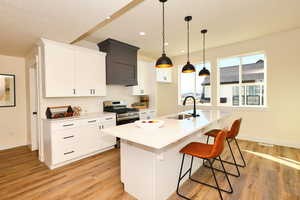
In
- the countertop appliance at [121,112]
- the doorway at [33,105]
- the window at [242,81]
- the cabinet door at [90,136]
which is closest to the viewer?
the cabinet door at [90,136]

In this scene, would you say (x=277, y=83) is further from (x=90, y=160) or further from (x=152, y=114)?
(x=90, y=160)

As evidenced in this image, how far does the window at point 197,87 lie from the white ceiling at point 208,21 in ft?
4.40

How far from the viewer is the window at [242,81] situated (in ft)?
13.0

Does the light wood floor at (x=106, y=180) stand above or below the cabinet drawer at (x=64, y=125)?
→ below

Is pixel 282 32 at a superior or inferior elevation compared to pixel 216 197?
superior

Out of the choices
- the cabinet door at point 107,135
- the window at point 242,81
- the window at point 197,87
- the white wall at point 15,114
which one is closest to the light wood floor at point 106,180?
the cabinet door at point 107,135

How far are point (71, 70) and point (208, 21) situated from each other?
9.95 feet

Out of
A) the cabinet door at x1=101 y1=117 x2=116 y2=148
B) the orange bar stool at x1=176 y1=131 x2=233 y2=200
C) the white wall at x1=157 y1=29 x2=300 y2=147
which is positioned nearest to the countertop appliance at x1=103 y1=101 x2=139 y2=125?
the cabinet door at x1=101 y1=117 x2=116 y2=148

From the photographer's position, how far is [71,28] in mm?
2523

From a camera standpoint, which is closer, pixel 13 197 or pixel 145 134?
pixel 145 134

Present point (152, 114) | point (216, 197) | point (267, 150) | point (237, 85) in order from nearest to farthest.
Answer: point (216, 197), point (267, 150), point (237, 85), point (152, 114)

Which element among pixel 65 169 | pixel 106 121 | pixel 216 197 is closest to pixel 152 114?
pixel 106 121

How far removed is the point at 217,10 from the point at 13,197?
425 centimetres

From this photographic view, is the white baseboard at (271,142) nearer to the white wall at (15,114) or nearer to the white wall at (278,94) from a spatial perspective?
the white wall at (278,94)
